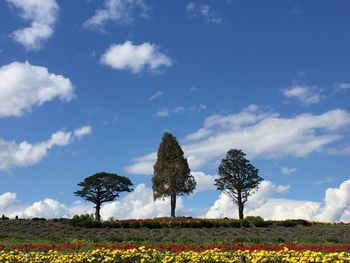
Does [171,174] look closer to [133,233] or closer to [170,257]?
[133,233]

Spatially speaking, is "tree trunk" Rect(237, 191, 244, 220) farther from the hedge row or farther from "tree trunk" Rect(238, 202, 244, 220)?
the hedge row

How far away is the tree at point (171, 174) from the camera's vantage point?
56.6 metres

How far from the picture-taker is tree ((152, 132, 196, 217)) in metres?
56.6

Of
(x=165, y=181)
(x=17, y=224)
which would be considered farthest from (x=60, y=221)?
(x=165, y=181)

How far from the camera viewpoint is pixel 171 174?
56.6 metres

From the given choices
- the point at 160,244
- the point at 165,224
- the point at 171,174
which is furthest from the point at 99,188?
the point at 160,244

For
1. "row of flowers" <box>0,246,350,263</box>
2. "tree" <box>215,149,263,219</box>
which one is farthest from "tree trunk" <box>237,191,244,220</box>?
"row of flowers" <box>0,246,350,263</box>

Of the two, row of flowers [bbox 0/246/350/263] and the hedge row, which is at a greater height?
the hedge row

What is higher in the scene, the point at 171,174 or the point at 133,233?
the point at 171,174

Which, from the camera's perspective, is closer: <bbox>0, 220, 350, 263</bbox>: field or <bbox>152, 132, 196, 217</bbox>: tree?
<bbox>0, 220, 350, 263</bbox>: field

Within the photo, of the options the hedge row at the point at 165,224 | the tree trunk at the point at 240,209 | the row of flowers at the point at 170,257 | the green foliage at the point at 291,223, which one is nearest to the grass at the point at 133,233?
the green foliage at the point at 291,223

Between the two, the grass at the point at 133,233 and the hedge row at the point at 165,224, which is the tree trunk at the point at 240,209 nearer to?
the hedge row at the point at 165,224

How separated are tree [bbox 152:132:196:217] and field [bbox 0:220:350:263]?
1824 cm

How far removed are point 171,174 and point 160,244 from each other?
112 ft
